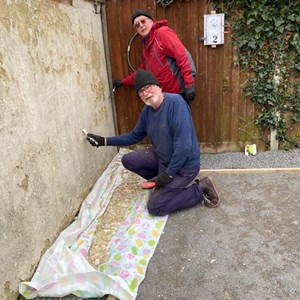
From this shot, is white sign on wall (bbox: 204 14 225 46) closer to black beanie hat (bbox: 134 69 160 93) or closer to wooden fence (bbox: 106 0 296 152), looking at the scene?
wooden fence (bbox: 106 0 296 152)

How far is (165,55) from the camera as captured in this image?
347 cm

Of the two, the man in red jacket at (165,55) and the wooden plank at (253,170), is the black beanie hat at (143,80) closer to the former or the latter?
the man in red jacket at (165,55)

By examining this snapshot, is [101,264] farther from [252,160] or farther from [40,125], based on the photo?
[252,160]

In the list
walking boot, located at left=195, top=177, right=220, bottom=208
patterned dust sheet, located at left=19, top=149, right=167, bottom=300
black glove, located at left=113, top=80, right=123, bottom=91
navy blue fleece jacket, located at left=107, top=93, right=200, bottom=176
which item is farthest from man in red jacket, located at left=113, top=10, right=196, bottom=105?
patterned dust sheet, located at left=19, top=149, right=167, bottom=300

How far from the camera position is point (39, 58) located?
2.32 metres

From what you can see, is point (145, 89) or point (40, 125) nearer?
point (40, 125)

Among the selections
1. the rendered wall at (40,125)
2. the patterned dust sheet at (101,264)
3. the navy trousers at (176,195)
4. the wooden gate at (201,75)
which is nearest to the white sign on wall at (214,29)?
the wooden gate at (201,75)

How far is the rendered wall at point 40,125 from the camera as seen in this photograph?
1.93 m

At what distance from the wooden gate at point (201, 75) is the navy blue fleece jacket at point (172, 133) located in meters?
1.38

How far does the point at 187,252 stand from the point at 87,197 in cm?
124

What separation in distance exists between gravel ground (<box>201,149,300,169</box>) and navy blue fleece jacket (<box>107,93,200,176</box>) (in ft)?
3.84

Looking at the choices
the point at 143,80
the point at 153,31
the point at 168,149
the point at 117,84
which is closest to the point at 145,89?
the point at 143,80

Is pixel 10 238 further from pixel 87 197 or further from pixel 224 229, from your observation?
pixel 224 229

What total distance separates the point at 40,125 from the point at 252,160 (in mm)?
2820
